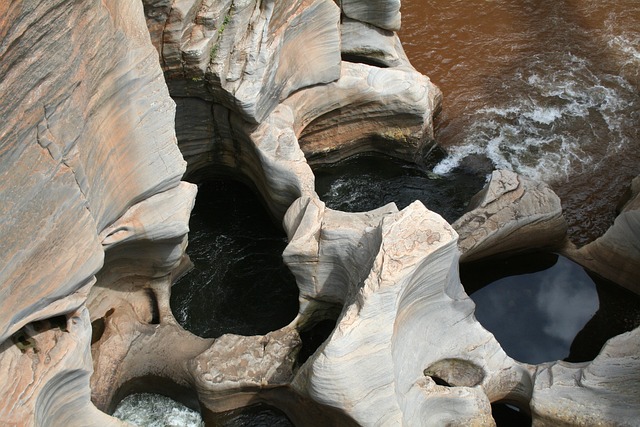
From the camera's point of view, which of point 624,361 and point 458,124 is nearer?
point 624,361

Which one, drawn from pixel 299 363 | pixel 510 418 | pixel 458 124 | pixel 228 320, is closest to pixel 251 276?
pixel 228 320

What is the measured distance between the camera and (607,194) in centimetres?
916

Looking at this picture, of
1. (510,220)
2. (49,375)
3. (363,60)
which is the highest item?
(49,375)

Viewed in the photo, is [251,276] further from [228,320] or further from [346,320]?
[346,320]

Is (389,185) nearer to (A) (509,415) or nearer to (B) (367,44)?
(B) (367,44)

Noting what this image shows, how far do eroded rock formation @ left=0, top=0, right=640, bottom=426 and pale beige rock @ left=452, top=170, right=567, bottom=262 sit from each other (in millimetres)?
22

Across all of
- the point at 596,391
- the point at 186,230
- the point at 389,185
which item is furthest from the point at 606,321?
the point at 186,230

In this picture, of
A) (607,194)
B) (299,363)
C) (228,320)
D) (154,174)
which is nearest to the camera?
(154,174)

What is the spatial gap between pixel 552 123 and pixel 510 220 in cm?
258

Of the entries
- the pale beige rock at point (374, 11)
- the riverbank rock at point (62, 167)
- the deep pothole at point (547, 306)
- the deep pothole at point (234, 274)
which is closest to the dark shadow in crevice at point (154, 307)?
the deep pothole at point (234, 274)

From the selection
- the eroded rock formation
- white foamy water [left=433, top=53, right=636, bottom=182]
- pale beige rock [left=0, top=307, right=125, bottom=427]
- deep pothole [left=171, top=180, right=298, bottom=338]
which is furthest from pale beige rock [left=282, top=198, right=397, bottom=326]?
white foamy water [left=433, top=53, right=636, bottom=182]

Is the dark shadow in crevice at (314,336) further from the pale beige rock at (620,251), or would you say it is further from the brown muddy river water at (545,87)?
the brown muddy river water at (545,87)

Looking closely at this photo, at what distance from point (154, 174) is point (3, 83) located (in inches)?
77.2

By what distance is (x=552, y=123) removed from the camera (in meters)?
10.1
